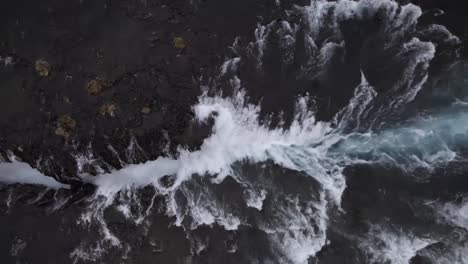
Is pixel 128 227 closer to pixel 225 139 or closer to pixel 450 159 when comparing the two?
pixel 225 139

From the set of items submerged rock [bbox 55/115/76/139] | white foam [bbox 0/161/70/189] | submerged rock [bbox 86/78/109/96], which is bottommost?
white foam [bbox 0/161/70/189]

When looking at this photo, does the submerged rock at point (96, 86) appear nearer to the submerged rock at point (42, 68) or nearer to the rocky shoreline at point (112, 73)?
the rocky shoreline at point (112, 73)

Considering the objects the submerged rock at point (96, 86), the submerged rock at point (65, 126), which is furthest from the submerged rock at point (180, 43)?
the submerged rock at point (65, 126)

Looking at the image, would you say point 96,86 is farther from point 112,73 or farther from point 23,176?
point 23,176

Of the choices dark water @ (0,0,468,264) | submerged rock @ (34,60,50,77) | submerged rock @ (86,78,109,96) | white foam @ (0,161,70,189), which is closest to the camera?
dark water @ (0,0,468,264)

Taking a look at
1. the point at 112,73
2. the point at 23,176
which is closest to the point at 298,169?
the point at 112,73

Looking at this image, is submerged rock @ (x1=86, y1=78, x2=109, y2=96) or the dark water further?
submerged rock @ (x1=86, y1=78, x2=109, y2=96)

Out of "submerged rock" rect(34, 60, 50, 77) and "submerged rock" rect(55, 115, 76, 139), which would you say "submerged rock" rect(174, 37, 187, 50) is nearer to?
"submerged rock" rect(55, 115, 76, 139)

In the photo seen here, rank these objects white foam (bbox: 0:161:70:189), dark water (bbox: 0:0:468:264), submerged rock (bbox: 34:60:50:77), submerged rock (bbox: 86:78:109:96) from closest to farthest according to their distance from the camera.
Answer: dark water (bbox: 0:0:468:264) < submerged rock (bbox: 86:78:109:96) < white foam (bbox: 0:161:70:189) < submerged rock (bbox: 34:60:50:77)

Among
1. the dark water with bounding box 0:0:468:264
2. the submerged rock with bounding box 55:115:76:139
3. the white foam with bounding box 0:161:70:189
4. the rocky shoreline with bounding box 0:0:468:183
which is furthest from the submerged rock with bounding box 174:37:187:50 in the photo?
the white foam with bounding box 0:161:70:189
